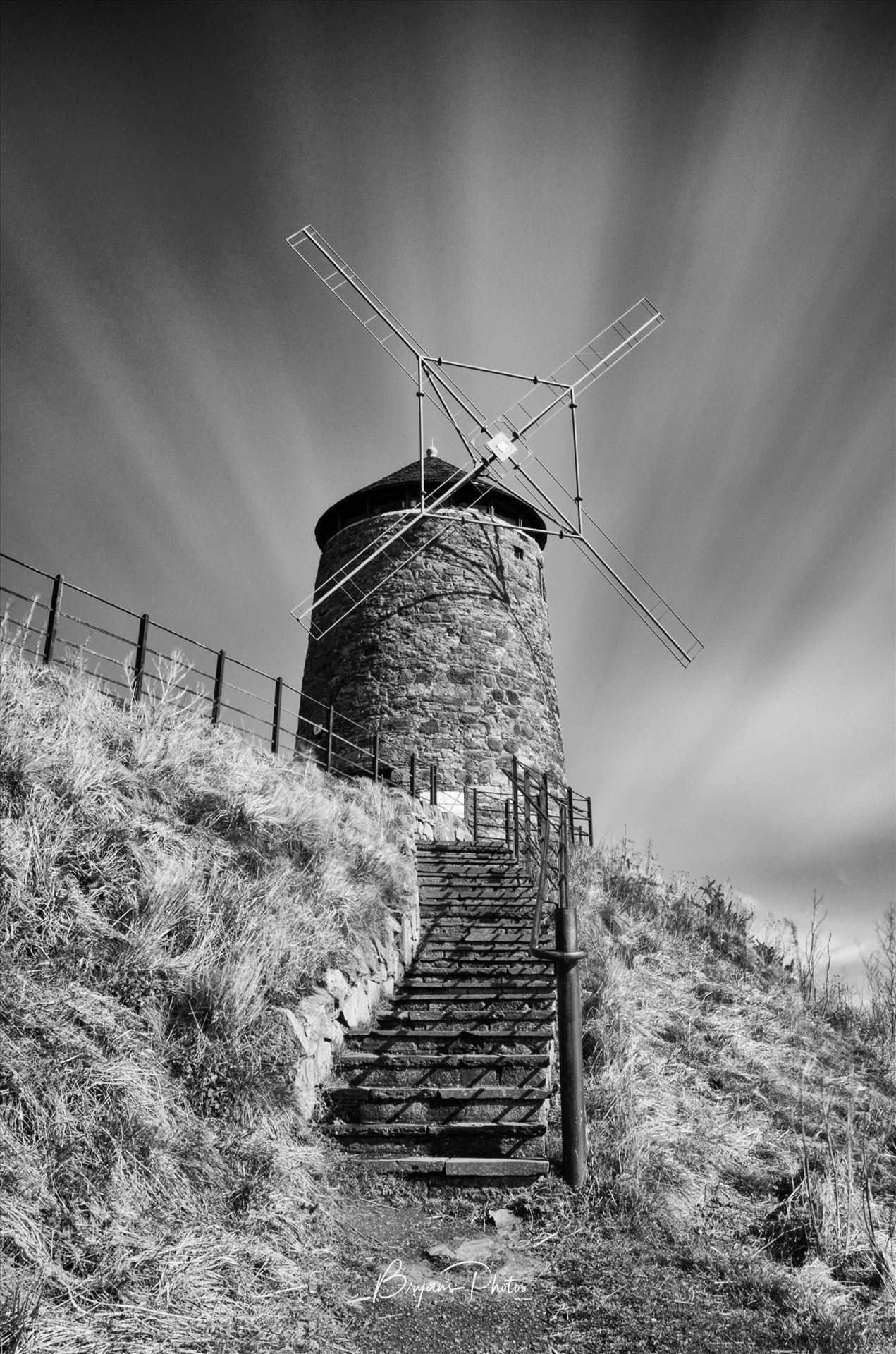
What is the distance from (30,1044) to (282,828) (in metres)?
3.51

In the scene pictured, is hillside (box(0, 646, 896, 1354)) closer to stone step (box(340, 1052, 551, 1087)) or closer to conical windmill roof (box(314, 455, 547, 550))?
stone step (box(340, 1052, 551, 1087))

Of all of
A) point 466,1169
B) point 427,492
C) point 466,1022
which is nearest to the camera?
point 466,1169

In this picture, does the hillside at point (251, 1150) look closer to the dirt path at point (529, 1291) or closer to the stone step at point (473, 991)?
the dirt path at point (529, 1291)

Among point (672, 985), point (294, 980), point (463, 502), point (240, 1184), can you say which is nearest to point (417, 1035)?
point (294, 980)

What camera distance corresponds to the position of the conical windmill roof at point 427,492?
1952 cm

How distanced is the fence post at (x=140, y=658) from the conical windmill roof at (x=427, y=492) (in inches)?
434

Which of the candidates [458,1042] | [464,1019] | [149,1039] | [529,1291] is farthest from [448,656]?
[529,1291]

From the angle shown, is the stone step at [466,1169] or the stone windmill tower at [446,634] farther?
the stone windmill tower at [446,634]

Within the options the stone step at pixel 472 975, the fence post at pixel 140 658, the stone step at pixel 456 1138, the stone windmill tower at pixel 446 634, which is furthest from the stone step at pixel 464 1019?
the stone windmill tower at pixel 446 634

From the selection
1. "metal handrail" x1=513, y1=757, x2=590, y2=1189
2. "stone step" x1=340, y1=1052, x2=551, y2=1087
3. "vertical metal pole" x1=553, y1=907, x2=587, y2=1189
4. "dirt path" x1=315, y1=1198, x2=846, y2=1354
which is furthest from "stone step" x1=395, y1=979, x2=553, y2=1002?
"dirt path" x1=315, y1=1198, x2=846, y2=1354

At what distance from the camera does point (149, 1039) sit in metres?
4.26

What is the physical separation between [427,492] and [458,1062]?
48.3 ft

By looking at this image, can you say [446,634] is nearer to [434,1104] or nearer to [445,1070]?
[445,1070]

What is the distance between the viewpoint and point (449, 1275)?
4.26m
